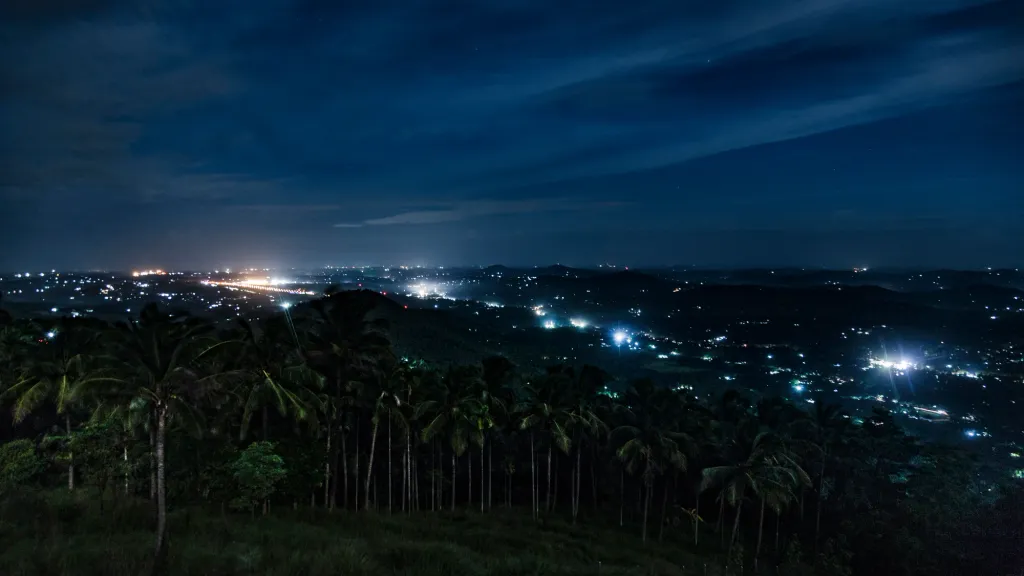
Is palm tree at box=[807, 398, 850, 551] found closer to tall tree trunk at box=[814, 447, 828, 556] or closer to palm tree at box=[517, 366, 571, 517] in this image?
tall tree trunk at box=[814, 447, 828, 556]

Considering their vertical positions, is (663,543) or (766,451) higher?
(766,451)

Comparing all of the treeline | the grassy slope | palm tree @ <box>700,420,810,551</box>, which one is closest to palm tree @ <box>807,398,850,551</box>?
the treeline

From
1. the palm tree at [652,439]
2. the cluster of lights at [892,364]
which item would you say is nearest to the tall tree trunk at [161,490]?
the palm tree at [652,439]

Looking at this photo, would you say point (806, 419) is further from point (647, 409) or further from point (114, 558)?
point (114, 558)

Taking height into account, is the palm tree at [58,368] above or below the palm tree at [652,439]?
above

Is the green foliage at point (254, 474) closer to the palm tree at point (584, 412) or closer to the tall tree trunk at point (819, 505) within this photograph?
the palm tree at point (584, 412)

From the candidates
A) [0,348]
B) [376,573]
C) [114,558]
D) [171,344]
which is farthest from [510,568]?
[0,348]
